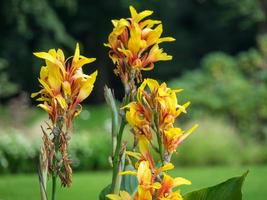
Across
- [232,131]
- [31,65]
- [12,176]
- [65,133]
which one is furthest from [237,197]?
[31,65]

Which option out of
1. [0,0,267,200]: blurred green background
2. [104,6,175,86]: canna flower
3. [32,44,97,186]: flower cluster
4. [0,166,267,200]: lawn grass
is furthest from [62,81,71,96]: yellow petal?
[0,166,267,200]: lawn grass

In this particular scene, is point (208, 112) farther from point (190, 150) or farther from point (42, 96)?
point (42, 96)

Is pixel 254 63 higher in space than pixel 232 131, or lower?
higher

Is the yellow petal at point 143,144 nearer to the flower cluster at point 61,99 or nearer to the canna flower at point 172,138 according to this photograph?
the canna flower at point 172,138

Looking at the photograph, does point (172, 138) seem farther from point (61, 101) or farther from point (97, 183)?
point (97, 183)

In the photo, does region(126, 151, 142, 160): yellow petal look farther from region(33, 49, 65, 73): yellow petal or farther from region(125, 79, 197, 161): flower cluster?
region(33, 49, 65, 73): yellow petal

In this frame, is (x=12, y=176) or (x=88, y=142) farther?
(x=88, y=142)

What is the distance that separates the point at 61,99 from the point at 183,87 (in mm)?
13180

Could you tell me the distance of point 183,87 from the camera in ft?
48.6

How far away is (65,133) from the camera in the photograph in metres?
1.70

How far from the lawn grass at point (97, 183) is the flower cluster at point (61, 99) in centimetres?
562

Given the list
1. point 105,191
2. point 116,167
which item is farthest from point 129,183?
point 116,167

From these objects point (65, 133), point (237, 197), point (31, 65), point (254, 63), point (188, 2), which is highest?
point (188, 2)

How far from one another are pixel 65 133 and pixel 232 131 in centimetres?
1207
